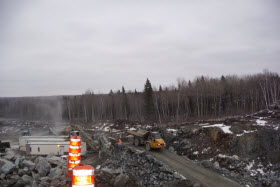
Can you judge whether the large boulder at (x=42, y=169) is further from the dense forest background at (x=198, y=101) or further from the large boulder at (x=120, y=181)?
the dense forest background at (x=198, y=101)

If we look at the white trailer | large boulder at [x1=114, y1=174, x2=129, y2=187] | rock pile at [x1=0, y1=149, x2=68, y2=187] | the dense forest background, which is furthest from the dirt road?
the dense forest background

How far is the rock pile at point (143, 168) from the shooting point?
1320 cm

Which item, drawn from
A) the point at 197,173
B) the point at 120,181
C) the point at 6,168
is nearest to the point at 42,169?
the point at 6,168

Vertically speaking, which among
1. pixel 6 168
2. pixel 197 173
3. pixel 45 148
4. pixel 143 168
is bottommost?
pixel 197 173

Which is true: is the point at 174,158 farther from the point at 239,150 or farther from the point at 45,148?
the point at 45,148

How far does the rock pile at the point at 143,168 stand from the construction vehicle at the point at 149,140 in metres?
2.16

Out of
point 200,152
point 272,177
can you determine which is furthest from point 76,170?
point 200,152

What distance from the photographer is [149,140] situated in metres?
20.8

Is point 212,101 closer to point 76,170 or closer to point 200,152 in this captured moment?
point 200,152

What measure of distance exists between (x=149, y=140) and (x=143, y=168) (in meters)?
5.66

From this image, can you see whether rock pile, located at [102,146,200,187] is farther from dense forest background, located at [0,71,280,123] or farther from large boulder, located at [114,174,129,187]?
dense forest background, located at [0,71,280,123]

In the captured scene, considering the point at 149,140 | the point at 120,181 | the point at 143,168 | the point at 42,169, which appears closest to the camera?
the point at 120,181

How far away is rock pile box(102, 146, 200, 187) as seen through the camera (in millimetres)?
13202

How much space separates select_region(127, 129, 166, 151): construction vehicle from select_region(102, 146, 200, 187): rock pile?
216cm
